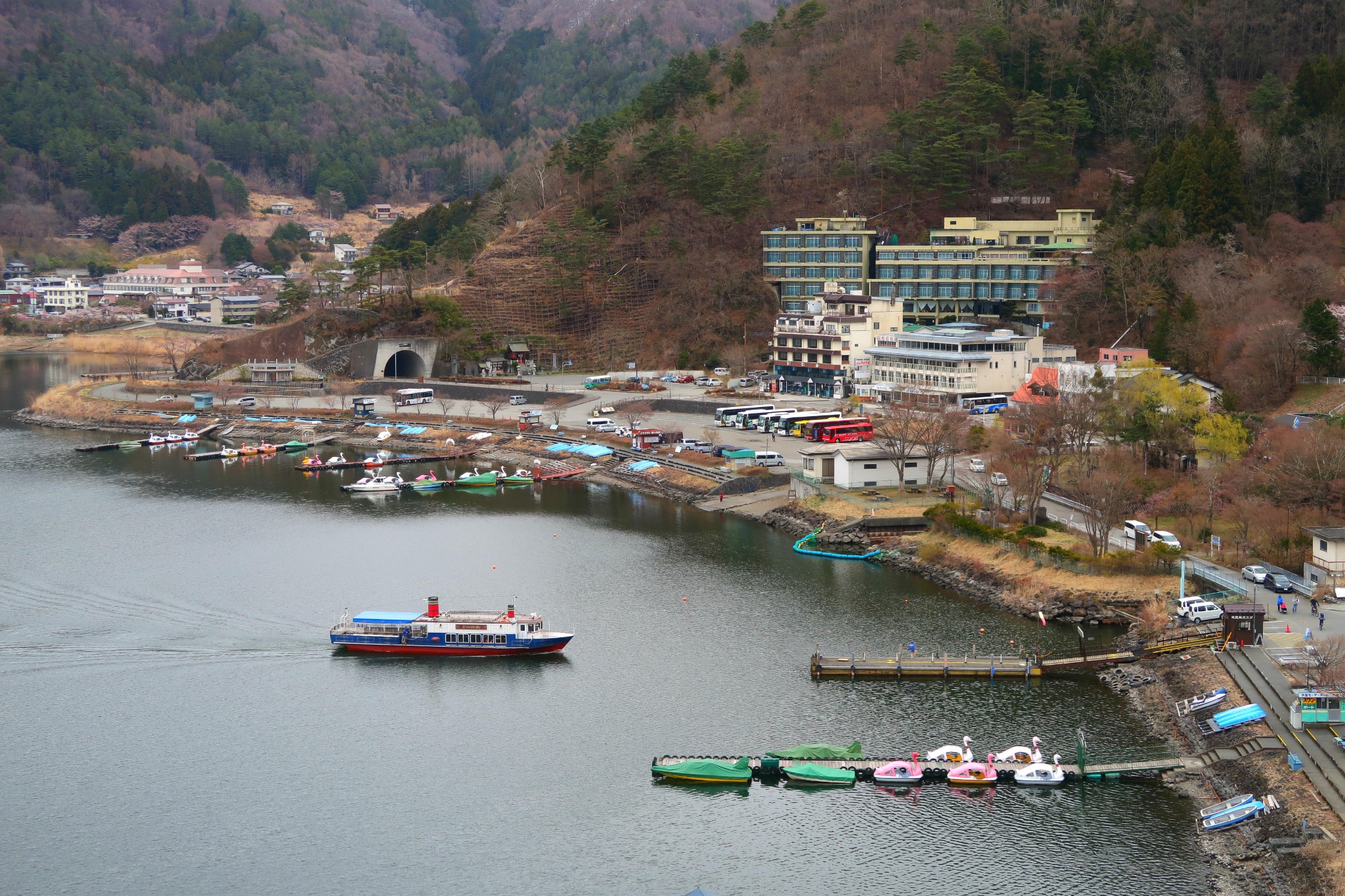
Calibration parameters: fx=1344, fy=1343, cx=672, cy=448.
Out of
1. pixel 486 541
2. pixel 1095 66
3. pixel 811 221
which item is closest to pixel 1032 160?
pixel 1095 66

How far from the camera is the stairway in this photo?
18.4 meters

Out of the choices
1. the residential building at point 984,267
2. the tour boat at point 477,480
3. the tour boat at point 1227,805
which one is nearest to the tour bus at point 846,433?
the tour boat at point 477,480

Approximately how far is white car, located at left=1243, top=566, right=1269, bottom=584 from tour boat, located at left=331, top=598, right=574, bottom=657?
13.5m

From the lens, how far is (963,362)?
A: 47.0m

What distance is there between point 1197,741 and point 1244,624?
135 inches

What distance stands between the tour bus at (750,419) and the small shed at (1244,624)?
24.2 meters

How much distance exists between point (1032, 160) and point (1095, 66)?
583 cm

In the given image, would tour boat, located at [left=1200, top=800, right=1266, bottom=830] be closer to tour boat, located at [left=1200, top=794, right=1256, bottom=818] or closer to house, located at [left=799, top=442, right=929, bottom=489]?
tour boat, located at [left=1200, top=794, right=1256, bottom=818]

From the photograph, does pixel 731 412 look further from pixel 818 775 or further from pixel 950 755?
pixel 818 775

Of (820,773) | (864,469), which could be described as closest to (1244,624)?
(820,773)

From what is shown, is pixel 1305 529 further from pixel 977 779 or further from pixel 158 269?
pixel 158 269

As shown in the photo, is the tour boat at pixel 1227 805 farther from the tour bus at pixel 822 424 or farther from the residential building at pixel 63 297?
the residential building at pixel 63 297

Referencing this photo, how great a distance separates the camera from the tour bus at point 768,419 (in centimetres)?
4628

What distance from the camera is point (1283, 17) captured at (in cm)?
5925
